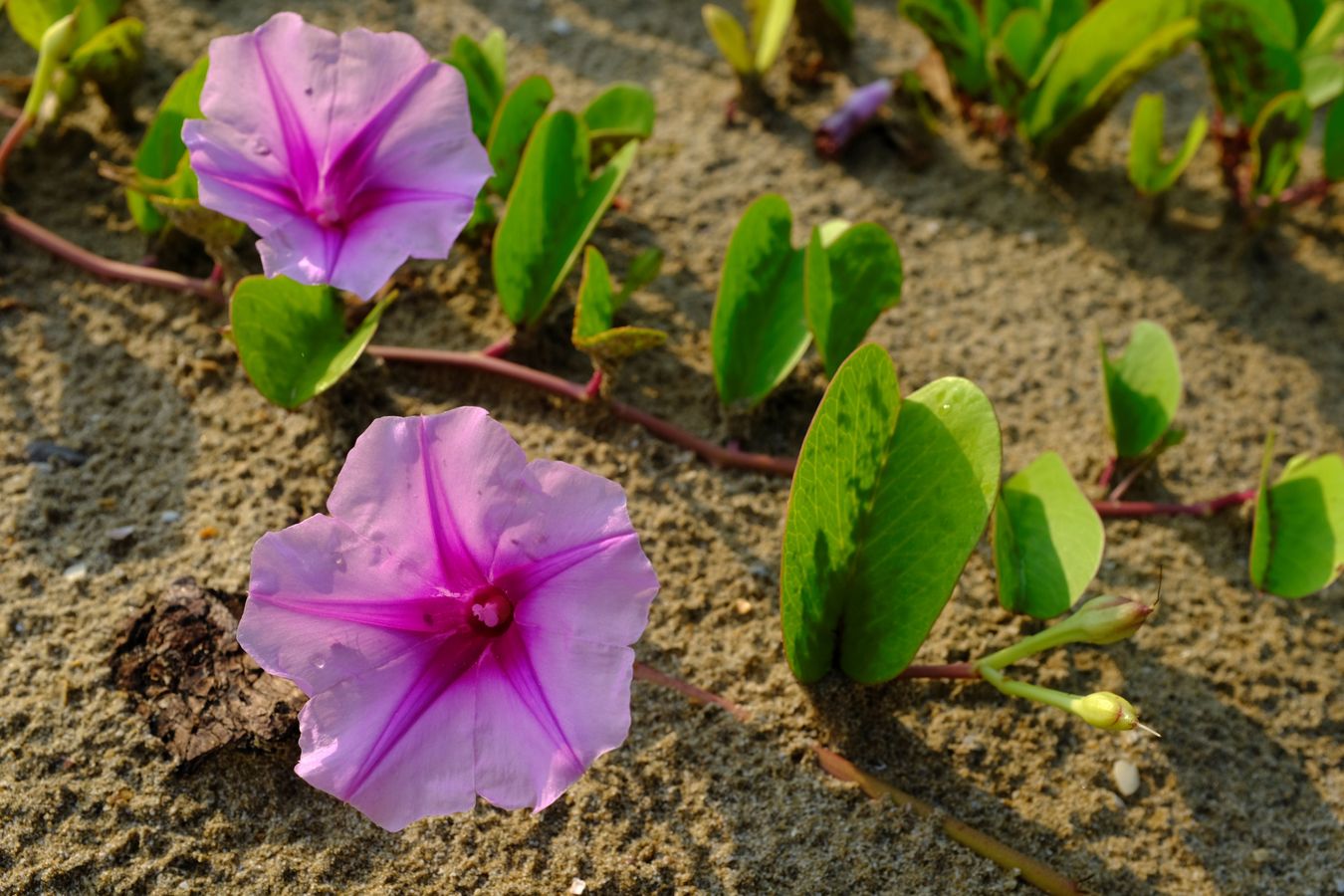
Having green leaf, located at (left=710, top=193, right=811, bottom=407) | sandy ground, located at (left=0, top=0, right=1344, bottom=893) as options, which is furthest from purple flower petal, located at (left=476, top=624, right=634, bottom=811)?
green leaf, located at (left=710, top=193, right=811, bottom=407)

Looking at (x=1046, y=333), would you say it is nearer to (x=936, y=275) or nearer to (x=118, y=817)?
(x=936, y=275)

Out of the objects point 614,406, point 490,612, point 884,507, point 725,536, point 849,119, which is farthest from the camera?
point 849,119

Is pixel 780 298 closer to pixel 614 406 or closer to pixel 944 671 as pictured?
pixel 614 406

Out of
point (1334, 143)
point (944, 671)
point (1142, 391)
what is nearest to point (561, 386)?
point (944, 671)

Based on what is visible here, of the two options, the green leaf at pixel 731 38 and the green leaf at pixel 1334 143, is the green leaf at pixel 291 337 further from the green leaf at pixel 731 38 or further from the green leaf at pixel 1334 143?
the green leaf at pixel 1334 143

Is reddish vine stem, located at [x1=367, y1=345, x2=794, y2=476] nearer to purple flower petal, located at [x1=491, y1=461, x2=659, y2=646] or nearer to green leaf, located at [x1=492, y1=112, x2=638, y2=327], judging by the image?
green leaf, located at [x1=492, y1=112, x2=638, y2=327]

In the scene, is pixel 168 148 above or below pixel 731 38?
below
